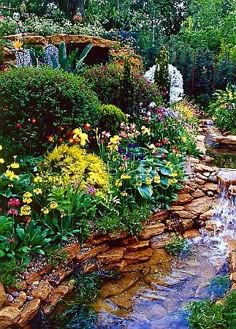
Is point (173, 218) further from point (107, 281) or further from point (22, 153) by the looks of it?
point (22, 153)

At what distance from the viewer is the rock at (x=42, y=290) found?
4.35m

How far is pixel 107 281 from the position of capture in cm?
489

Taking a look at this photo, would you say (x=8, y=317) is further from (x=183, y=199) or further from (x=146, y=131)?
(x=146, y=131)

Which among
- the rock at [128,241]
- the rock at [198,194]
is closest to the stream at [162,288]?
the rock at [128,241]

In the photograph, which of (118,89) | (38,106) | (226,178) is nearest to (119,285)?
(38,106)

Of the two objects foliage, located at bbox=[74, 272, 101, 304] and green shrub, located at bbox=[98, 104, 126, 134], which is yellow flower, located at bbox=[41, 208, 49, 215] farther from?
green shrub, located at bbox=[98, 104, 126, 134]

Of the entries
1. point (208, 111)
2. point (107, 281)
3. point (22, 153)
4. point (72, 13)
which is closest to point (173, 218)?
point (107, 281)

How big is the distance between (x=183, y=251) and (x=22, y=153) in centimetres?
217

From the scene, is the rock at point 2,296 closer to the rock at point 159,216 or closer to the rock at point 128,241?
the rock at point 128,241

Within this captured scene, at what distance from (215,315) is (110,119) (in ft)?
11.9

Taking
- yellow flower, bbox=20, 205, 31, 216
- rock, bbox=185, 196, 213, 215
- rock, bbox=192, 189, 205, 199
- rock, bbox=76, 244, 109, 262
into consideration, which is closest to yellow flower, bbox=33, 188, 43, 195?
yellow flower, bbox=20, 205, 31, 216

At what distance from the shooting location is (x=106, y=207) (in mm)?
5445

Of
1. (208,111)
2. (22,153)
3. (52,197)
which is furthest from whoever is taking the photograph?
(208,111)

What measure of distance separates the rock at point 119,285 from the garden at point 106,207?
0.01m
